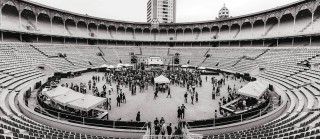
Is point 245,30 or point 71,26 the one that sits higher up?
point 71,26

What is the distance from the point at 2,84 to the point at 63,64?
20.2 m

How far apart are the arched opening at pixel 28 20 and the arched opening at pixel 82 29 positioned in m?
11.8

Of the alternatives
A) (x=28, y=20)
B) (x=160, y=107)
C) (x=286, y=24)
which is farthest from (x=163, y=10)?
(x=160, y=107)

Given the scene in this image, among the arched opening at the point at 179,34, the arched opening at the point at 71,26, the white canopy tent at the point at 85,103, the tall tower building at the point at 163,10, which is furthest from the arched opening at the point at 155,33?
the tall tower building at the point at 163,10

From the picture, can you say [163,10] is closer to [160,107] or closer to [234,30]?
[234,30]

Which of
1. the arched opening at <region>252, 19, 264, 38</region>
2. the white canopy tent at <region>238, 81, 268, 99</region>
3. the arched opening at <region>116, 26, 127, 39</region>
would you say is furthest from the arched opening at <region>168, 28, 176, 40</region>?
the white canopy tent at <region>238, 81, 268, 99</region>

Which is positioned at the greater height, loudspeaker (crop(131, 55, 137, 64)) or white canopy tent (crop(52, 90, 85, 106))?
loudspeaker (crop(131, 55, 137, 64))

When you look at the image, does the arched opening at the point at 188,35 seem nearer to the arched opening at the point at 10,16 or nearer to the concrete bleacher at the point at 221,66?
the concrete bleacher at the point at 221,66

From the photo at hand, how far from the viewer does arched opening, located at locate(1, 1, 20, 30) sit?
41716 millimetres

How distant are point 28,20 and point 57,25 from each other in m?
7.76

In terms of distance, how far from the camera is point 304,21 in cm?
4366

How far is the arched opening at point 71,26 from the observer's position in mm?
57569

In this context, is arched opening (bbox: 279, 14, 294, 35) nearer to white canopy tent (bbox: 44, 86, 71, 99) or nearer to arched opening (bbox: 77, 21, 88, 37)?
white canopy tent (bbox: 44, 86, 71, 99)

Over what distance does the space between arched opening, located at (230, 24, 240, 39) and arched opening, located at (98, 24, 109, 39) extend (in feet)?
125
